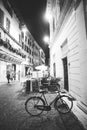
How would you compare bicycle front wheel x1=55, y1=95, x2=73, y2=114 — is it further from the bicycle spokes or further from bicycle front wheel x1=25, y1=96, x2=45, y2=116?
bicycle front wheel x1=25, y1=96, x2=45, y2=116

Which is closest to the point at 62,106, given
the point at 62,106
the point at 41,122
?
the point at 62,106

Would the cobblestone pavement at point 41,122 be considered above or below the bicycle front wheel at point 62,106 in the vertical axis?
below

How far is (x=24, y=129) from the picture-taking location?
9.20ft

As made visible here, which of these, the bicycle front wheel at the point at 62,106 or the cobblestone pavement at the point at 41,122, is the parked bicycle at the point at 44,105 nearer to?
the bicycle front wheel at the point at 62,106

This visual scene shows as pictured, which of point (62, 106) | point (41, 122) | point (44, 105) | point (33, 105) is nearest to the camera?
point (41, 122)

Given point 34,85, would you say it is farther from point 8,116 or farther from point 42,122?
point 42,122

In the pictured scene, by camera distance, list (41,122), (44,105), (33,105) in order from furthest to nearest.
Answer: (33,105), (44,105), (41,122)

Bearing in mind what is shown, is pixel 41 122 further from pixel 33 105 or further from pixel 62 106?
pixel 62 106

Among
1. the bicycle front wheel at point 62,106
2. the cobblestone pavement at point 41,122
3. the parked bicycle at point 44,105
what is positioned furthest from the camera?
the bicycle front wheel at point 62,106

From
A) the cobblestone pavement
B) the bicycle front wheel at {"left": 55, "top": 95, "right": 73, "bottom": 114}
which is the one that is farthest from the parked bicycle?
the cobblestone pavement

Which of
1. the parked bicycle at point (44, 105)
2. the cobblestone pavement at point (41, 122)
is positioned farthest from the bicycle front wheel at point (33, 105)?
the cobblestone pavement at point (41, 122)

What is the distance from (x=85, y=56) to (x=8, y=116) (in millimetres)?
3921

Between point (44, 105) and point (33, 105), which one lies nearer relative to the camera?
point (44, 105)

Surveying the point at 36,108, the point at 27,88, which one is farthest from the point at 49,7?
the point at 36,108
